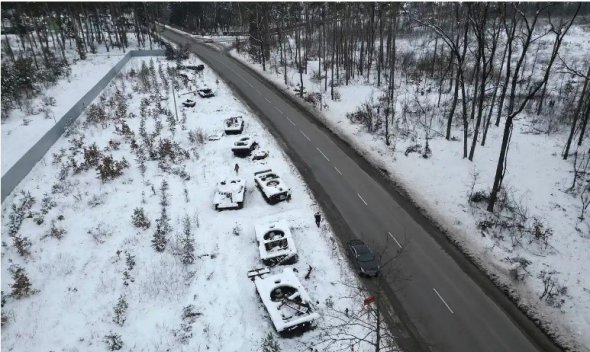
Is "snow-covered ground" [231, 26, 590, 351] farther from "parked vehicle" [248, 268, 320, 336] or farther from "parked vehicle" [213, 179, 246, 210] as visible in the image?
"parked vehicle" [213, 179, 246, 210]

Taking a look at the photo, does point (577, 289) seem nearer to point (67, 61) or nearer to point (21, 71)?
point (21, 71)


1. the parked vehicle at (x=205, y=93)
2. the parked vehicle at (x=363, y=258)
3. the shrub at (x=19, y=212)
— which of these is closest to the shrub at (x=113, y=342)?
the shrub at (x=19, y=212)

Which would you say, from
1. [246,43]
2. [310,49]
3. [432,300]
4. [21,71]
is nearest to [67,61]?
[21,71]

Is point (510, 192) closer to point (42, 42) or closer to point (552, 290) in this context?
point (552, 290)

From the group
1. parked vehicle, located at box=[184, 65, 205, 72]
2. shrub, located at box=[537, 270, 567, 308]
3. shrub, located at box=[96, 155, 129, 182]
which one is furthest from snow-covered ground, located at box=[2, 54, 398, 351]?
parked vehicle, located at box=[184, 65, 205, 72]

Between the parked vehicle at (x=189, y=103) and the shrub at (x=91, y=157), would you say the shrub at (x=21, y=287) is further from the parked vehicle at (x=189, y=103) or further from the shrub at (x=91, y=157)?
the parked vehicle at (x=189, y=103)

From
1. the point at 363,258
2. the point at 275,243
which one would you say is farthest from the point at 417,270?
the point at 275,243

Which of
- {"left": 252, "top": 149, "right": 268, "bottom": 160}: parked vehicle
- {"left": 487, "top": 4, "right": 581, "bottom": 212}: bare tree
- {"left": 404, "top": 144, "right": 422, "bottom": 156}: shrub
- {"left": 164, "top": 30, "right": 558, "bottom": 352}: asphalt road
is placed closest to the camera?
Result: {"left": 164, "top": 30, "right": 558, "bottom": 352}: asphalt road
